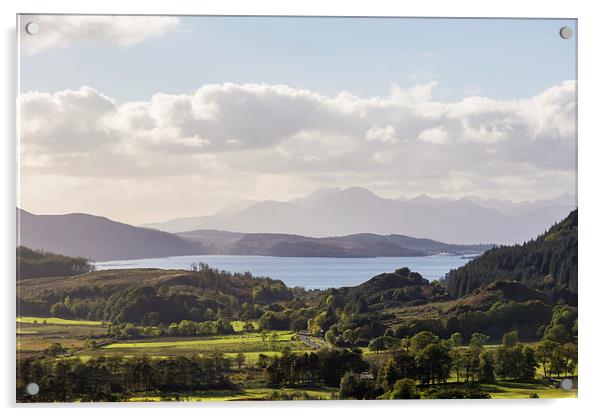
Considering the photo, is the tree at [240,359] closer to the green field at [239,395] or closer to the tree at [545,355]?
the green field at [239,395]

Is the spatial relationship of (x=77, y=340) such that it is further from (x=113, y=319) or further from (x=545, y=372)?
(x=545, y=372)

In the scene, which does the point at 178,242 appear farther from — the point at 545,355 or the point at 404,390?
the point at 545,355

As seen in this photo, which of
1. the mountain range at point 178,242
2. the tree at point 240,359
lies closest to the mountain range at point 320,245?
the mountain range at point 178,242

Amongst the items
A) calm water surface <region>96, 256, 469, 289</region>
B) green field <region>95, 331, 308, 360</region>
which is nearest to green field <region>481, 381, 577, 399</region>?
calm water surface <region>96, 256, 469, 289</region>

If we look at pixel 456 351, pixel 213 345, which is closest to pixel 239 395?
pixel 213 345

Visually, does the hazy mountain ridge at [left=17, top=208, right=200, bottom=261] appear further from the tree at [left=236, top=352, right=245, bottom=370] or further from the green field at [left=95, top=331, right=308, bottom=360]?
the tree at [left=236, top=352, right=245, bottom=370]

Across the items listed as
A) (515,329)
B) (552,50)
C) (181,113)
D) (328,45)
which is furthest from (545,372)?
(181,113)
